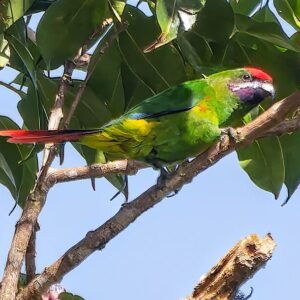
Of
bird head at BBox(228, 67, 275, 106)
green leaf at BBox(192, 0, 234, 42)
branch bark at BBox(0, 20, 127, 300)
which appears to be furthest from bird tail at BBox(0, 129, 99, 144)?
bird head at BBox(228, 67, 275, 106)

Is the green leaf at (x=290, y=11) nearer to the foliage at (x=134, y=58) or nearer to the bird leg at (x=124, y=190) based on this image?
the foliage at (x=134, y=58)

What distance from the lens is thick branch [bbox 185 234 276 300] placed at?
1.44 metres

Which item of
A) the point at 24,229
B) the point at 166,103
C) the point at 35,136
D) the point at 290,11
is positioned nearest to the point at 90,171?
the point at 35,136

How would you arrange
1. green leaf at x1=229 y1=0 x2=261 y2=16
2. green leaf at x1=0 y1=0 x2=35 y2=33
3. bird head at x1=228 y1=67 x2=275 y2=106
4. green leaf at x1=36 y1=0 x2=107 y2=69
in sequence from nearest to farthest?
green leaf at x1=0 y1=0 x2=35 y2=33
green leaf at x1=36 y1=0 x2=107 y2=69
bird head at x1=228 y1=67 x2=275 y2=106
green leaf at x1=229 y1=0 x2=261 y2=16

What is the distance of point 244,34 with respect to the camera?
212 centimetres

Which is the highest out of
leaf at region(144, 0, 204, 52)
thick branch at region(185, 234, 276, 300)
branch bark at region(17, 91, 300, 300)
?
leaf at region(144, 0, 204, 52)

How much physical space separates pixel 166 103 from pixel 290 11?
38 centimetres

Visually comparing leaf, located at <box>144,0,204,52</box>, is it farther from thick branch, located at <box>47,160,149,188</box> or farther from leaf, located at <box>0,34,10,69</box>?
leaf, located at <box>0,34,10,69</box>

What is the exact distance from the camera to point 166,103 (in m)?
2.11

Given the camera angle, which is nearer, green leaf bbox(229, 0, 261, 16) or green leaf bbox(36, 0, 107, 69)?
green leaf bbox(36, 0, 107, 69)

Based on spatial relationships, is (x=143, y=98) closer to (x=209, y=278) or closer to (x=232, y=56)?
(x=232, y=56)

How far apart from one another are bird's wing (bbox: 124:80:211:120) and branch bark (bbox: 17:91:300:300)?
1.18 ft

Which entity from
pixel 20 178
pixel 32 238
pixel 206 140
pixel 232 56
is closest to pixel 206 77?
pixel 232 56

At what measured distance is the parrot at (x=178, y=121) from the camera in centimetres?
205
